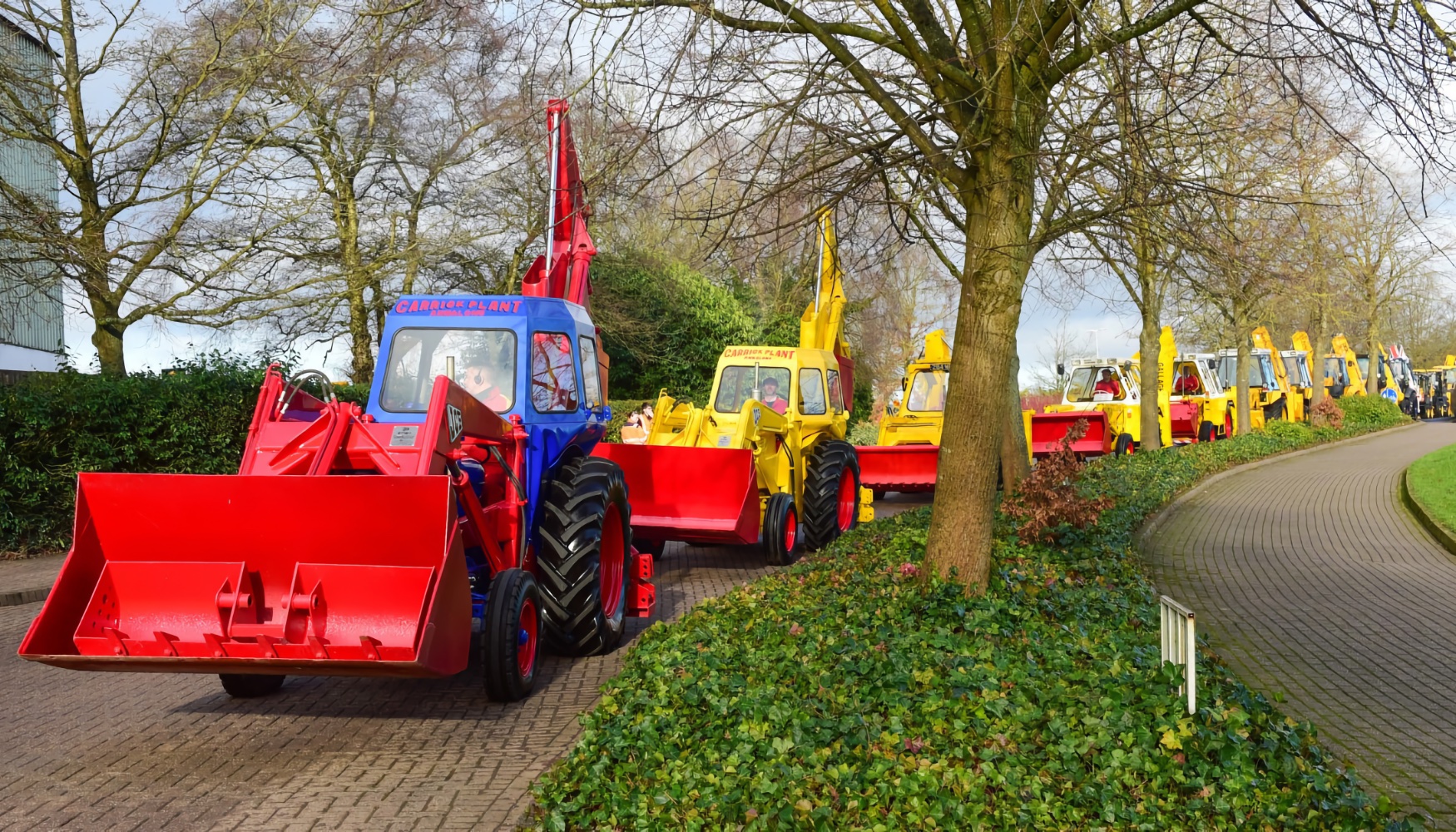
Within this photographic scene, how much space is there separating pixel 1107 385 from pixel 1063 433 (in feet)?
15.2

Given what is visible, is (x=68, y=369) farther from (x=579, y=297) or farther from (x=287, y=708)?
(x=287, y=708)

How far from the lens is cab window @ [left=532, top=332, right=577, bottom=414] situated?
308 inches

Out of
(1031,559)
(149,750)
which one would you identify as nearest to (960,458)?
(1031,559)

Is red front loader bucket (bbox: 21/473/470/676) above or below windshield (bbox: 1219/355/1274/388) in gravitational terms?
below

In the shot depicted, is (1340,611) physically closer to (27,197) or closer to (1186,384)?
(27,197)

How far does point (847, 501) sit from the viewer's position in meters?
14.2

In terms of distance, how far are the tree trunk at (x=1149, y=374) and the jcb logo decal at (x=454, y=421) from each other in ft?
54.9

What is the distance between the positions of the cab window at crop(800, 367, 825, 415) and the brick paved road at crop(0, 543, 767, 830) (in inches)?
231

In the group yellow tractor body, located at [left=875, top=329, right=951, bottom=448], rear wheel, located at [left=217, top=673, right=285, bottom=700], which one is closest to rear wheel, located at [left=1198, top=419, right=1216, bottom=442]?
yellow tractor body, located at [left=875, top=329, right=951, bottom=448]

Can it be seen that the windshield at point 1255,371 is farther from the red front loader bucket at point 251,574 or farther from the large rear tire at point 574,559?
the red front loader bucket at point 251,574

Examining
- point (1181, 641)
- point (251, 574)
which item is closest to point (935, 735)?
point (1181, 641)

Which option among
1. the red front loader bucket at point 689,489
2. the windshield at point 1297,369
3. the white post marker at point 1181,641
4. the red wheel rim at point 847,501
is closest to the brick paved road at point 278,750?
the white post marker at point 1181,641

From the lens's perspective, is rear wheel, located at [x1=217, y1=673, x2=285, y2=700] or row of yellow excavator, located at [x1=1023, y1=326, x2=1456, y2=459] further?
row of yellow excavator, located at [x1=1023, y1=326, x2=1456, y2=459]

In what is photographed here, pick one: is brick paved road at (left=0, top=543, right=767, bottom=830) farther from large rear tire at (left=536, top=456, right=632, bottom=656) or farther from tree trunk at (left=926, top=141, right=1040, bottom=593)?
tree trunk at (left=926, top=141, right=1040, bottom=593)
